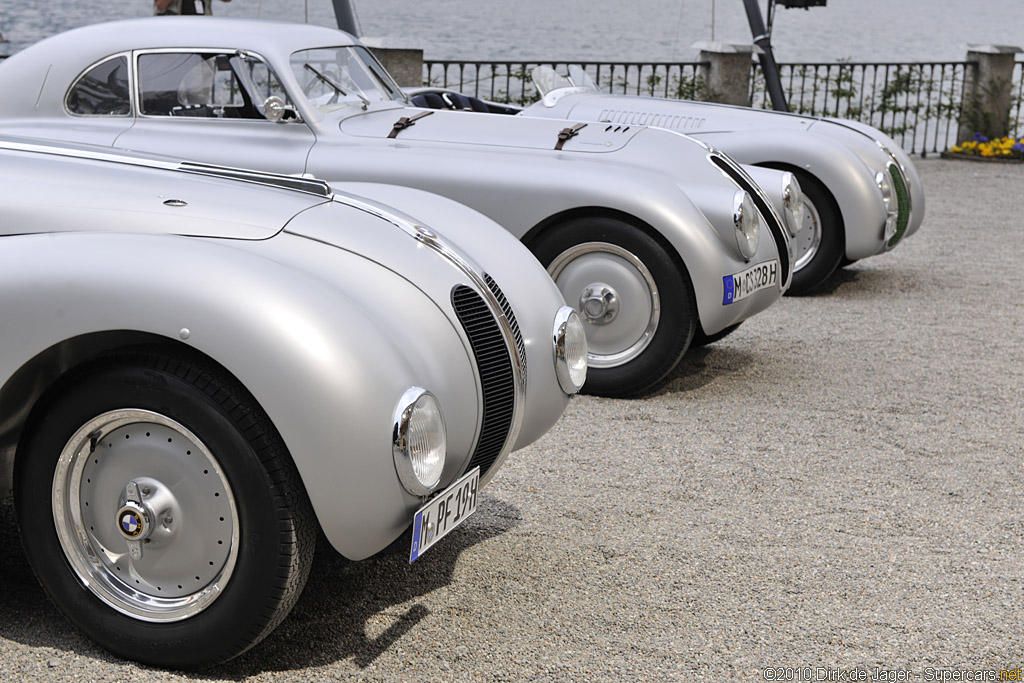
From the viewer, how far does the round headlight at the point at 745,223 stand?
5.17 metres

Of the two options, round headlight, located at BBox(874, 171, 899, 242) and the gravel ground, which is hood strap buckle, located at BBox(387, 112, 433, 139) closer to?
the gravel ground

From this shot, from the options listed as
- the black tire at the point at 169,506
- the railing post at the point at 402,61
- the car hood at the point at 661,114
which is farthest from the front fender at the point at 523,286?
the railing post at the point at 402,61

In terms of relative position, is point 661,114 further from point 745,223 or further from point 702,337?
point 745,223

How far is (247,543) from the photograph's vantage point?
8.28 feet

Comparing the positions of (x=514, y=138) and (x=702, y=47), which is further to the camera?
(x=702, y=47)

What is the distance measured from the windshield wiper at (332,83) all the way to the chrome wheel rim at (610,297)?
1.50 m

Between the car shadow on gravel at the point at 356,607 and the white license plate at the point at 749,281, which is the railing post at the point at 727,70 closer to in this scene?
the white license plate at the point at 749,281

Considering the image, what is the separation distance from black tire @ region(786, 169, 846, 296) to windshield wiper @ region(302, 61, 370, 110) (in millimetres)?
3105

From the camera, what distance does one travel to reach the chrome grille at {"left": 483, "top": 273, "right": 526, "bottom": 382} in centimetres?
310

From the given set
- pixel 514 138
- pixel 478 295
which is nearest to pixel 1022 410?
pixel 514 138

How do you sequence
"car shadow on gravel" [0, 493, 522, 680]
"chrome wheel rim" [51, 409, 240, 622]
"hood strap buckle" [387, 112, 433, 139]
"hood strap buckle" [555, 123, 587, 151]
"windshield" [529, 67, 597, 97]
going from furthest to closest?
"windshield" [529, 67, 597, 97]
"hood strap buckle" [387, 112, 433, 139]
"hood strap buckle" [555, 123, 587, 151]
"car shadow on gravel" [0, 493, 522, 680]
"chrome wheel rim" [51, 409, 240, 622]

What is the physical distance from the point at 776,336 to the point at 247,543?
4531 millimetres

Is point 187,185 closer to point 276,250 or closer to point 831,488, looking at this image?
point 276,250

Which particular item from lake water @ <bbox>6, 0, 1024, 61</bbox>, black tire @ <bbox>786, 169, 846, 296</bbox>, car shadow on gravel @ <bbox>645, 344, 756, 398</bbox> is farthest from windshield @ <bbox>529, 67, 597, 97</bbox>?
lake water @ <bbox>6, 0, 1024, 61</bbox>
